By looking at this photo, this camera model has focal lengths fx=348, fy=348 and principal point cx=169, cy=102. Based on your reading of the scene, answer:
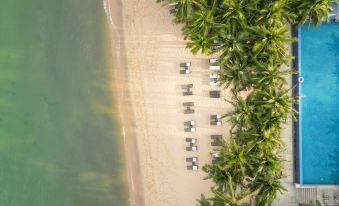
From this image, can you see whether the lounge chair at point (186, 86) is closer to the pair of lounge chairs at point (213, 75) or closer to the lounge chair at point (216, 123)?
the pair of lounge chairs at point (213, 75)

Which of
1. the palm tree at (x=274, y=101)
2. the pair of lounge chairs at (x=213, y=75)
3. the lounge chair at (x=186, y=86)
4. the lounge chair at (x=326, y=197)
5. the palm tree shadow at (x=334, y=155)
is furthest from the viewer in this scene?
the lounge chair at (x=186, y=86)

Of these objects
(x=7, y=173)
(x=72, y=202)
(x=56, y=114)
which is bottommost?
(x=72, y=202)

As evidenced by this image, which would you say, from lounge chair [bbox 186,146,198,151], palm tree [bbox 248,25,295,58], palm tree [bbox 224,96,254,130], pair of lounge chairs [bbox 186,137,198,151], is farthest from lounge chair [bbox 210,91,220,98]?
palm tree [bbox 248,25,295,58]

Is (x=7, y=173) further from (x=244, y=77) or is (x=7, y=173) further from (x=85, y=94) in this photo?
(x=244, y=77)

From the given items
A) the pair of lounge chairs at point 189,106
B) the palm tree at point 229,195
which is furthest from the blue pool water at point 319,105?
the pair of lounge chairs at point 189,106

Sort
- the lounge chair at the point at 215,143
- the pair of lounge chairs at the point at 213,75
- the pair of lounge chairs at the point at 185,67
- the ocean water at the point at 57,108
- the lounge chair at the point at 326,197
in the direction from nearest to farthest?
the lounge chair at the point at 215,143 < the lounge chair at the point at 326,197 < the pair of lounge chairs at the point at 213,75 < the pair of lounge chairs at the point at 185,67 < the ocean water at the point at 57,108

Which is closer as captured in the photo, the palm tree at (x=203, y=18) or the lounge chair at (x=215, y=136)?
the palm tree at (x=203, y=18)

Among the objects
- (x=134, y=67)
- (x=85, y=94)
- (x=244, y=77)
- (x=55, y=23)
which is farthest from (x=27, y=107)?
(x=244, y=77)
